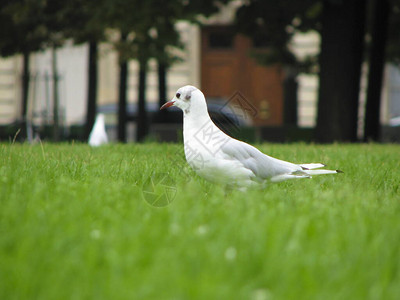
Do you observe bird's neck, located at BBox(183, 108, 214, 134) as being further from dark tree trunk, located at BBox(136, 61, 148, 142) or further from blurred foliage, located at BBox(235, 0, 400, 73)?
dark tree trunk, located at BBox(136, 61, 148, 142)

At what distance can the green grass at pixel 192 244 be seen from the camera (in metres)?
1.81

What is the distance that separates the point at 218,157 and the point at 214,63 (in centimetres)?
1830

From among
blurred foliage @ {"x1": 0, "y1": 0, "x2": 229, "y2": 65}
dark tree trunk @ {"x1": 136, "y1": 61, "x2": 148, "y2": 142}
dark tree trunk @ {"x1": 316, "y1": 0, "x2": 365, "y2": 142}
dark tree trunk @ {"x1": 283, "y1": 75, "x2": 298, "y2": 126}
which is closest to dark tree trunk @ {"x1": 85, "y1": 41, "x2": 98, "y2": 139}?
blurred foliage @ {"x1": 0, "y1": 0, "x2": 229, "y2": 65}

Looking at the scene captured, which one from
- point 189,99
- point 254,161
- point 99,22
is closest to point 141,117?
point 99,22

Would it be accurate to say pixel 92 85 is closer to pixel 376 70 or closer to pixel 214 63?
pixel 376 70

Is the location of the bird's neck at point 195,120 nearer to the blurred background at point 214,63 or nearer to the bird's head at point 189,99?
the bird's head at point 189,99

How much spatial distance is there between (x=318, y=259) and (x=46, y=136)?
13.0 metres

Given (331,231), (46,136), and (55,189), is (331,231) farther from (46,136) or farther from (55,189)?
(46,136)

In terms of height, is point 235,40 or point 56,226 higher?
point 235,40

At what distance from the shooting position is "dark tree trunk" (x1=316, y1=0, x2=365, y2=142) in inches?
397

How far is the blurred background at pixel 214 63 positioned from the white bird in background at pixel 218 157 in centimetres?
113

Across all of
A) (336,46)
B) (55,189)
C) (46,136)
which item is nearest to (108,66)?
(46,136)

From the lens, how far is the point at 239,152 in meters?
3.54

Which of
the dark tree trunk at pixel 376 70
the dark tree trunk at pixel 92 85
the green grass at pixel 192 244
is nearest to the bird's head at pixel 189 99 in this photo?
the green grass at pixel 192 244
